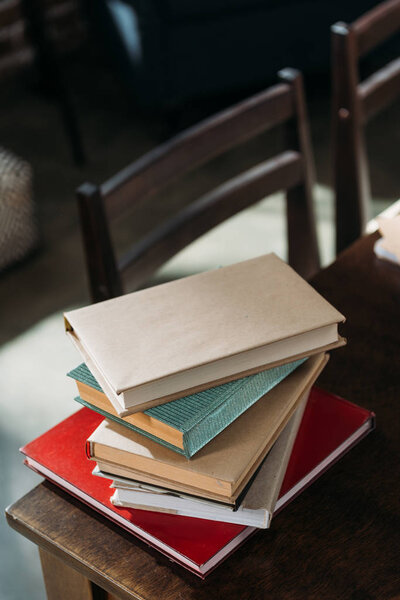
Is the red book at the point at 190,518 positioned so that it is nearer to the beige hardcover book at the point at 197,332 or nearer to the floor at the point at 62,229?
the beige hardcover book at the point at 197,332

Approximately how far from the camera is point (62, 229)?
7.73ft

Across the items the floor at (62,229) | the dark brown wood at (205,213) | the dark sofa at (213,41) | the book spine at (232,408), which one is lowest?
the floor at (62,229)

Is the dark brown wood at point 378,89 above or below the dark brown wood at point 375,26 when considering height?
below

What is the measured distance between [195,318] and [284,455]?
0.13 meters

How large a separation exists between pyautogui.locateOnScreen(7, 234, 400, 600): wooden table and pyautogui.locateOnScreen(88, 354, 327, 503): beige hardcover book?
0.06 metres

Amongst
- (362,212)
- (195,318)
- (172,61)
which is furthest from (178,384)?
(172,61)

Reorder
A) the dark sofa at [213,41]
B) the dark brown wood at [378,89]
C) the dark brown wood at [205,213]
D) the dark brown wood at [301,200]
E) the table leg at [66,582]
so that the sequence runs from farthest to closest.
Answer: the dark sofa at [213,41] < the dark brown wood at [378,89] < the dark brown wood at [301,200] < the dark brown wood at [205,213] < the table leg at [66,582]

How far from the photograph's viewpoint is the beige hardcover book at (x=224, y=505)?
0.58 metres

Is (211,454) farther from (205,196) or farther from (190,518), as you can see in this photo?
(205,196)

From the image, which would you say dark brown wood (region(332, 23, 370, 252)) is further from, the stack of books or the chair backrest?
the stack of books

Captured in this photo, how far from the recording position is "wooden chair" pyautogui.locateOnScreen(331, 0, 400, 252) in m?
1.19

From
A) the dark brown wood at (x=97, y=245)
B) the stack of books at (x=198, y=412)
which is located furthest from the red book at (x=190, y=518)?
the dark brown wood at (x=97, y=245)

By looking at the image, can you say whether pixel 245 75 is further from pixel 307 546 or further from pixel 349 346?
pixel 307 546

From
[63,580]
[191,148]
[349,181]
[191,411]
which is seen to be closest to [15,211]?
[349,181]
